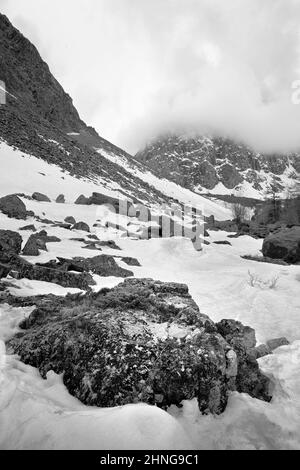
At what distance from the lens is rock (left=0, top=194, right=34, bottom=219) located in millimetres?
16875

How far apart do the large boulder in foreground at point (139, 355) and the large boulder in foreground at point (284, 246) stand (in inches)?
457

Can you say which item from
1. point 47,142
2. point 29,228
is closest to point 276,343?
point 29,228

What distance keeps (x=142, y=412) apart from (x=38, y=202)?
70.9ft

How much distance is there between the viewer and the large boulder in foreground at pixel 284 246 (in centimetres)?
1468

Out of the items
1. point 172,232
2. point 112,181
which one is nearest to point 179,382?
point 172,232

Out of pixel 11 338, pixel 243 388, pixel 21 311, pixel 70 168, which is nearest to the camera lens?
pixel 243 388

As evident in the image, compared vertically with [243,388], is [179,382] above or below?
above

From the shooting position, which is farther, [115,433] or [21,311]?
[21,311]

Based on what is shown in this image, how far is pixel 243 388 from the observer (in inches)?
138

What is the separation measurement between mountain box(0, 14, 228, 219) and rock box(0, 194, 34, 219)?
5.14 meters

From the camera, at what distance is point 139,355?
10.4 ft

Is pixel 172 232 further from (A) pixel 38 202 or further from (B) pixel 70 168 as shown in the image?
(B) pixel 70 168

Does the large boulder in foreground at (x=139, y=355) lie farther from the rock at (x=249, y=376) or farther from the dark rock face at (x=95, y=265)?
the dark rock face at (x=95, y=265)

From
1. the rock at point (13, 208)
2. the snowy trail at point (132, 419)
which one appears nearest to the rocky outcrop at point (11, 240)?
the snowy trail at point (132, 419)
